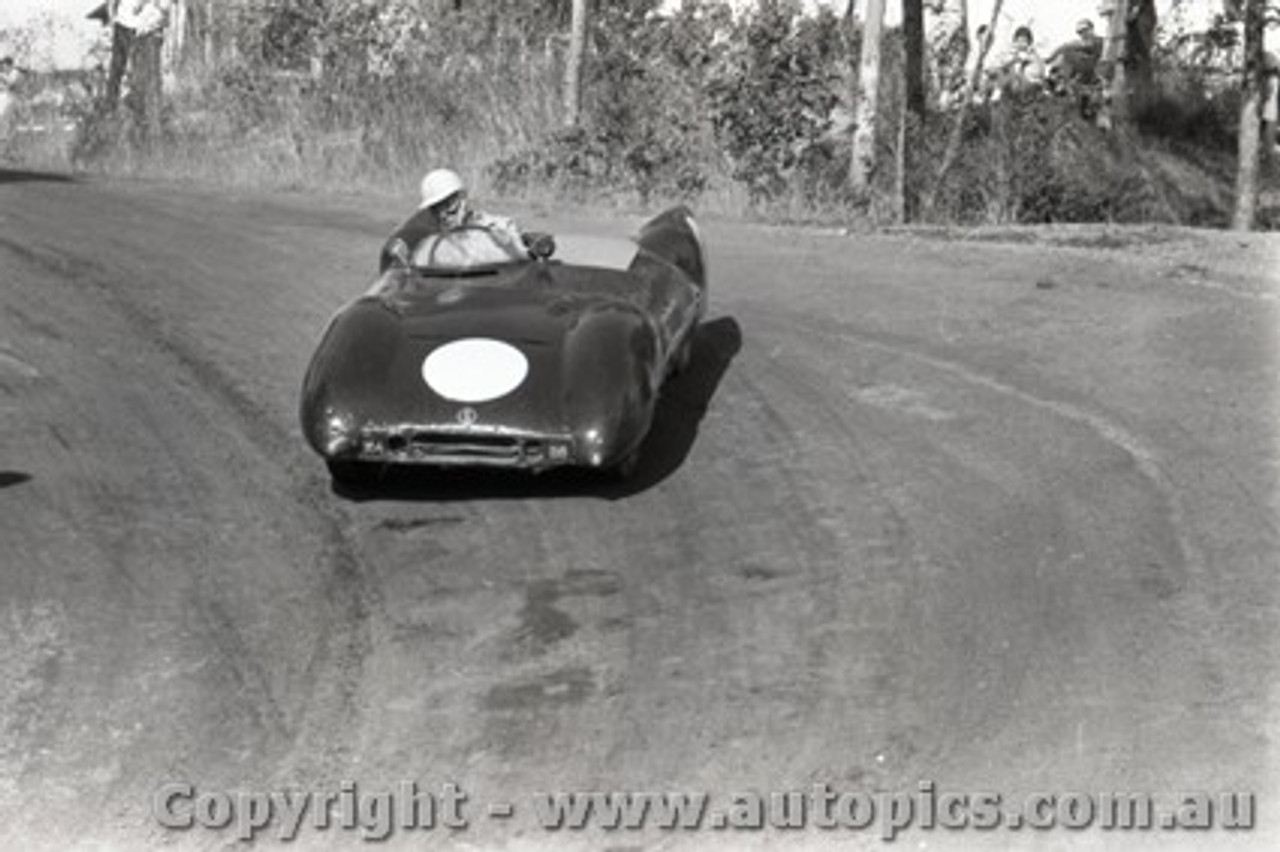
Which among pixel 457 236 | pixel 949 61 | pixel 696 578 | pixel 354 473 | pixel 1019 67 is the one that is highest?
pixel 949 61

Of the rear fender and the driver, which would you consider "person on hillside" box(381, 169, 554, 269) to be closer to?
the driver

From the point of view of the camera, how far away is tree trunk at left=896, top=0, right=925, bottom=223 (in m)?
18.0

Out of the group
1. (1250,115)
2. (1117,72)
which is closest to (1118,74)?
(1117,72)

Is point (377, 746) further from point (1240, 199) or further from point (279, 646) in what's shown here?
point (1240, 199)

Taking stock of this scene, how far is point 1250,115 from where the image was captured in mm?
18578

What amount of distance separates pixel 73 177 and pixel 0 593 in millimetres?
11972

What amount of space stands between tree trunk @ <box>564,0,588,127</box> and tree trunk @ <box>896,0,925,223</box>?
282 centimetres

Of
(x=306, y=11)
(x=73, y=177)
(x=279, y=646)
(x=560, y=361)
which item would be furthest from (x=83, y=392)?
(x=306, y=11)

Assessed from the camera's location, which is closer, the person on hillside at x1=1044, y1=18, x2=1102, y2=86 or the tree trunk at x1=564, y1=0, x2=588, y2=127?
the tree trunk at x1=564, y1=0, x2=588, y2=127

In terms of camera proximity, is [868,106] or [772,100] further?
[772,100]

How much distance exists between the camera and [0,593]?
812 centimetres

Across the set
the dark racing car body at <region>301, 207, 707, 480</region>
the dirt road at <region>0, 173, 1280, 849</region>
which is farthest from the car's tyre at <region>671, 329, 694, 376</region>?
the dark racing car body at <region>301, 207, 707, 480</region>

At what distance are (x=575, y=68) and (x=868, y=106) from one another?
3.01 m

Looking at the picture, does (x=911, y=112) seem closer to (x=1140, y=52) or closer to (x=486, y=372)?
(x=1140, y=52)
